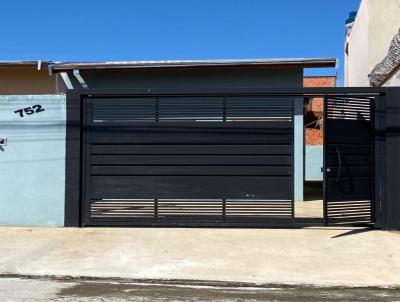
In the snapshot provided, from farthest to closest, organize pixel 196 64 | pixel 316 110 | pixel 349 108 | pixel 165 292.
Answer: pixel 316 110
pixel 196 64
pixel 349 108
pixel 165 292

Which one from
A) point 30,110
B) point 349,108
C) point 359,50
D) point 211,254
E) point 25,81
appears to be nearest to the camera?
point 211,254

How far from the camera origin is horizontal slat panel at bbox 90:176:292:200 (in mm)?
10742

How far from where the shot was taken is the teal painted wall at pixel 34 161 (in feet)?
35.9

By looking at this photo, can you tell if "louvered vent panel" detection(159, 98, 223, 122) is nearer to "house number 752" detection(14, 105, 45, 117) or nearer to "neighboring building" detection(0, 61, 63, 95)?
"house number 752" detection(14, 105, 45, 117)

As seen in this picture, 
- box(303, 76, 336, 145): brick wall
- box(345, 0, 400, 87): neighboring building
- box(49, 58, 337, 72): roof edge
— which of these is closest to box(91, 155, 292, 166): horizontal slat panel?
box(49, 58, 337, 72): roof edge

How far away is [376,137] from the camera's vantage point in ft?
34.8

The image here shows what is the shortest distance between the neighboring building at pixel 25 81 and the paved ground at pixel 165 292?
1260 cm

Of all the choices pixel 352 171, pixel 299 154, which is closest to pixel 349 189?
pixel 352 171

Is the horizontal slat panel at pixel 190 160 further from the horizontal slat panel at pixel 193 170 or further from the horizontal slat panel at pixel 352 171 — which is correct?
the horizontal slat panel at pixel 352 171

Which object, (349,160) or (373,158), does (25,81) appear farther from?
(373,158)

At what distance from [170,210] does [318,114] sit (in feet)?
49.0

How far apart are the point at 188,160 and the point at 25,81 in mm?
10259

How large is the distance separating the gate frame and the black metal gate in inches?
6.6

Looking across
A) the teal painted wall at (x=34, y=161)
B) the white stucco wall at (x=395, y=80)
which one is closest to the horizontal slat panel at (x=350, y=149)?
the white stucco wall at (x=395, y=80)
